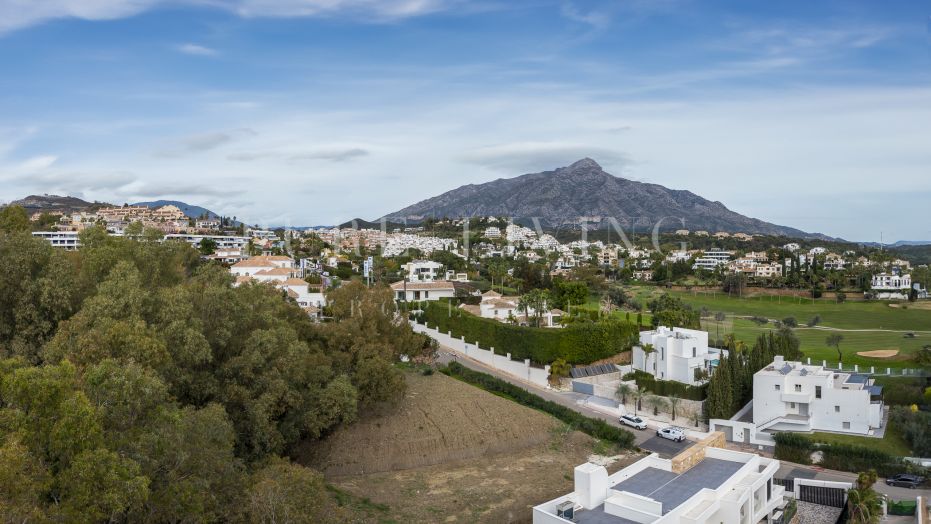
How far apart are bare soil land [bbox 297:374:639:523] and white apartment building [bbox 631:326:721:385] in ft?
28.5

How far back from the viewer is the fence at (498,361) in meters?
39.4

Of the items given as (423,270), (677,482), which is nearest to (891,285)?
(423,270)

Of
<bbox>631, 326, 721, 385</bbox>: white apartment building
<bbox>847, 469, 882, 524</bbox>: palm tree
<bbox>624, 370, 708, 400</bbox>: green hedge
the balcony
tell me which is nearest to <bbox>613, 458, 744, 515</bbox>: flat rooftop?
<bbox>847, 469, 882, 524</bbox>: palm tree

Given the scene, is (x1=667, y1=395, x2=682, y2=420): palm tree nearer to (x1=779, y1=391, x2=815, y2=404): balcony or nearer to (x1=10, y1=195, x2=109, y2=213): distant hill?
(x1=779, y1=391, x2=815, y2=404): balcony

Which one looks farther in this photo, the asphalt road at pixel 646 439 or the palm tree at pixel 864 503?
the asphalt road at pixel 646 439

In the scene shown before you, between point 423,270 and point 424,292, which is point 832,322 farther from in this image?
point 423,270

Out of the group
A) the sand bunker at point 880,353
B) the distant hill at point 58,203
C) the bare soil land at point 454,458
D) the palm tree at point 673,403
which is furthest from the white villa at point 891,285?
the distant hill at point 58,203

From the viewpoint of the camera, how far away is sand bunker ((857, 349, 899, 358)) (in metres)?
41.9

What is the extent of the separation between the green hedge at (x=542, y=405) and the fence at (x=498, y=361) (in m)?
2.87

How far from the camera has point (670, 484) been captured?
18.8 meters

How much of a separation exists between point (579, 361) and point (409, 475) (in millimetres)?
16821

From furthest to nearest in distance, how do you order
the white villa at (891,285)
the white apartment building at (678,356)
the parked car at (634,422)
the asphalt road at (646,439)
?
1. the white villa at (891,285)
2. the white apartment building at (678,356)
3. the parked car at (634,422)
4. the asphalt road at (646,439)

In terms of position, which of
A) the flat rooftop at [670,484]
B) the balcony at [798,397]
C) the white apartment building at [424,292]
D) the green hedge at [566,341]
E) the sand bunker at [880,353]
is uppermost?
the white apartment building at [424,292]

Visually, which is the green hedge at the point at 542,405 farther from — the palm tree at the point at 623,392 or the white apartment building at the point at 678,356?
the white apartment building at the point at 678,356
